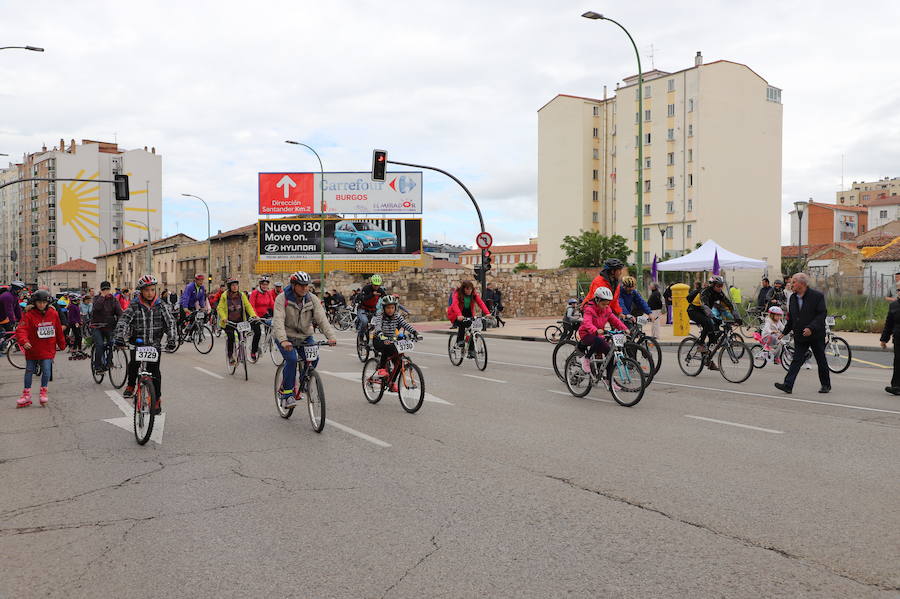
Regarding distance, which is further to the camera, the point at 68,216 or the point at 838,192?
the point at 838,192

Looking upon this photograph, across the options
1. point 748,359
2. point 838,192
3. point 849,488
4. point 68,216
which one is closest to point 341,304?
point 748,359

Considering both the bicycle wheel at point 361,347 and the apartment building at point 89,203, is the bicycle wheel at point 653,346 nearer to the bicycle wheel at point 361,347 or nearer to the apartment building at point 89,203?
the bicycle wheel at point 361,347

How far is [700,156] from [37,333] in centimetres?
6930

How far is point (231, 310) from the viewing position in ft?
45.5

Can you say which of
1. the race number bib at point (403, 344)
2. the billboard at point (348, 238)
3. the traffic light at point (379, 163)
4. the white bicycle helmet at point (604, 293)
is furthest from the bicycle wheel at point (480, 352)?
the billboard at point (348, 238)

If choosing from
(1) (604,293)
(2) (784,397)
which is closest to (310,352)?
(1) (604,293)

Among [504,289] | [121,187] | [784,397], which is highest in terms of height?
[121,187]

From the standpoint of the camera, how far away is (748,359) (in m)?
11.7

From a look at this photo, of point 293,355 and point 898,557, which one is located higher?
point 293,355

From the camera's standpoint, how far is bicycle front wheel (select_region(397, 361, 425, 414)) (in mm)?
9094

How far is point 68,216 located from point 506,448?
134 meters

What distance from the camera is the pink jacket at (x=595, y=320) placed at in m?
9.69

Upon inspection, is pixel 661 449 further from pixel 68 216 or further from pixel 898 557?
pixel 68 216

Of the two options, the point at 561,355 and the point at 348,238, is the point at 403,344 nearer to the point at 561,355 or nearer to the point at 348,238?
the point at 561,355
